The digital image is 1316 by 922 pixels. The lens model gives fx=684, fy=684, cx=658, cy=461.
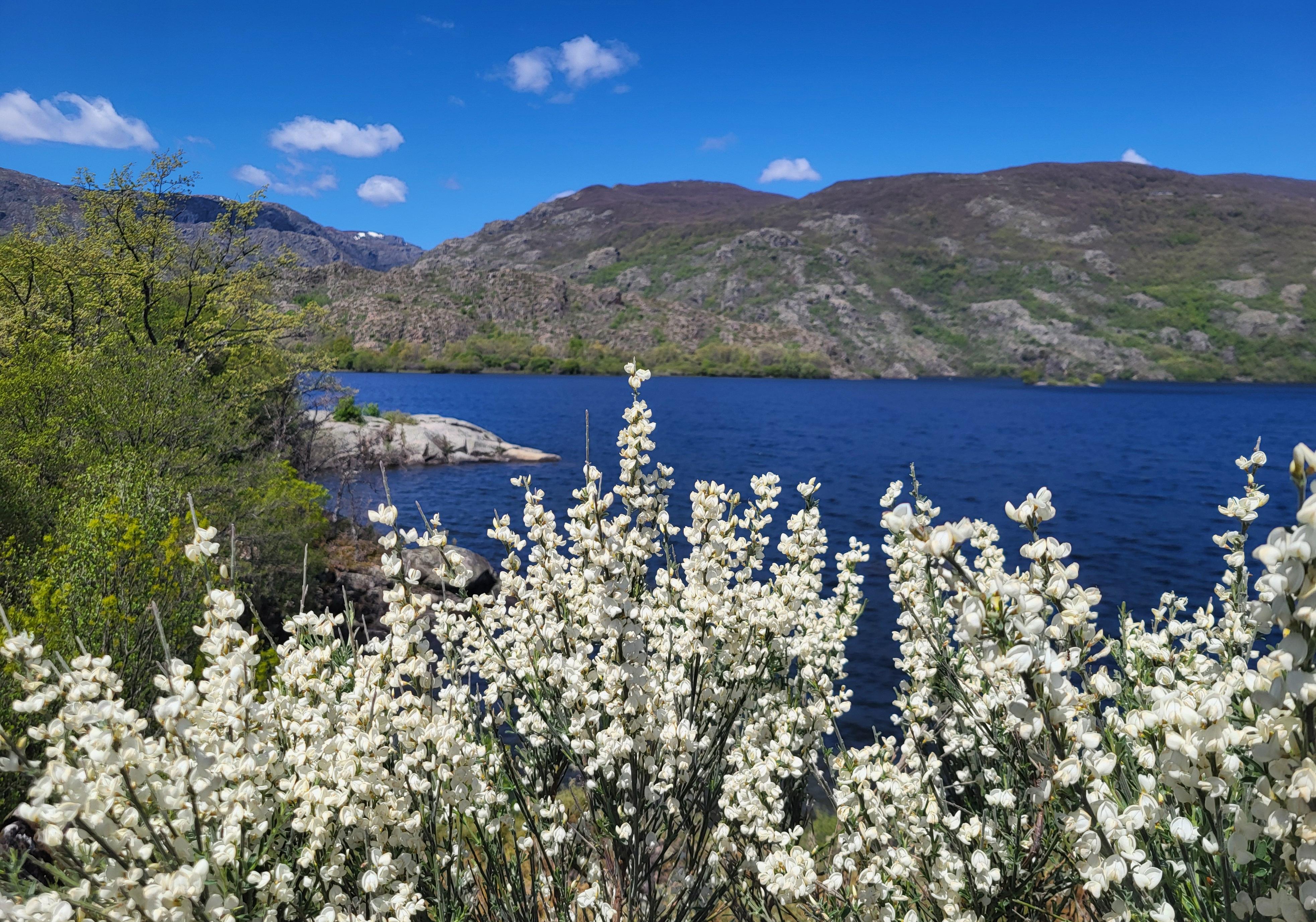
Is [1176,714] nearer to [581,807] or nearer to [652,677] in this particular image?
[652,677]

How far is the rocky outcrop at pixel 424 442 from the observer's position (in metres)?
38.1

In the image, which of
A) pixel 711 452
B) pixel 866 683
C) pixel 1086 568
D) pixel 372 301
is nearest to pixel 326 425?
pixel 711 452

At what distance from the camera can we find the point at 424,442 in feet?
146

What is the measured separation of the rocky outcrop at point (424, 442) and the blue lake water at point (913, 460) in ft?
4.75

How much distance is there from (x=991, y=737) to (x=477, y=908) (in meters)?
2.90

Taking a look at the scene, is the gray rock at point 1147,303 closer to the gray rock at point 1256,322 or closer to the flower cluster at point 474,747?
the gray rock at point 1256,322

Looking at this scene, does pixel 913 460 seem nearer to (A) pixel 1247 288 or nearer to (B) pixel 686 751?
(B) pixel 686 751

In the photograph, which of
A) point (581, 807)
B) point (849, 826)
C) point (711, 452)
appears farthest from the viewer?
point (711, 452)

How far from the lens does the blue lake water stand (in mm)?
26266

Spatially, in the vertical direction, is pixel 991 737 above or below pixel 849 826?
above

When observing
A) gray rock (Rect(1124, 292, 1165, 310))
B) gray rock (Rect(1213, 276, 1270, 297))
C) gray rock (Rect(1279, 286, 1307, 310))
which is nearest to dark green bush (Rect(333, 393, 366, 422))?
gray rock (Rect(1124, 292, 1165, 310))

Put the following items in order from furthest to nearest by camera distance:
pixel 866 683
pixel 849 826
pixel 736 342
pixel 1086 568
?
pixel 736 342
pixel 1086 568
pixel 866 683
pixel 849 826

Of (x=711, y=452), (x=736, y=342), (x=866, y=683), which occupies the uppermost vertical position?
(x=736, y=342)

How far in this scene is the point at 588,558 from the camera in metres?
3.66
